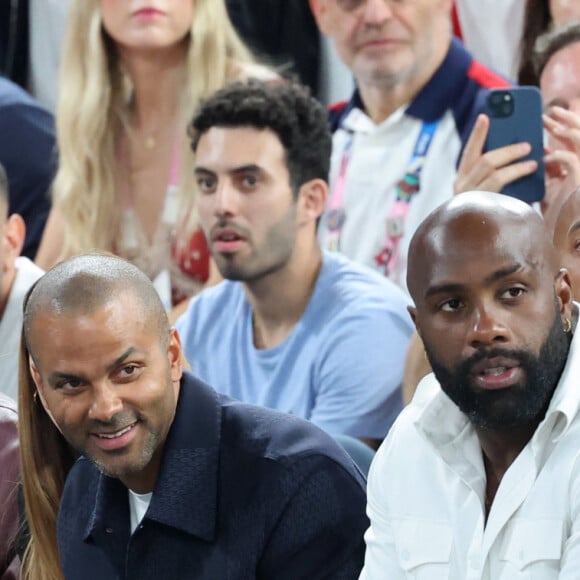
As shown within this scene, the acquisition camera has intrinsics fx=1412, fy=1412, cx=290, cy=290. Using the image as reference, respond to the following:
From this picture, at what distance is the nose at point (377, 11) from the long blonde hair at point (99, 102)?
0.38 metres

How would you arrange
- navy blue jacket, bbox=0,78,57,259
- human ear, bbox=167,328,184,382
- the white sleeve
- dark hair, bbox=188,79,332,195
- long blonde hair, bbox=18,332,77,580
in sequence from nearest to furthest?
the white sleeve < human ear, bbox=167,328,184,382 < long blonde hair, bbox=18,332,77,580 < dark hair, bbox=188,79,332,195 < navy blue jacket, bbox=0,78,57,259

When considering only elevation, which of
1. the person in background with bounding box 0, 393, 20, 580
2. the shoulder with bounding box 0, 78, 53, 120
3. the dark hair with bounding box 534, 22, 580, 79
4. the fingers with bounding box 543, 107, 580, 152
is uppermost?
the dark hair with bounding box 534, 22, 580, 79

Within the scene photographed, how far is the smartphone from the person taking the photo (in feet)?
8.40

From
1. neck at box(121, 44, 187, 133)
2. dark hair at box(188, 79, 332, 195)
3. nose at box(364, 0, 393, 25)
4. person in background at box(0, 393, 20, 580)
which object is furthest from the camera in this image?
neck at box(121, 44, 187, 133)

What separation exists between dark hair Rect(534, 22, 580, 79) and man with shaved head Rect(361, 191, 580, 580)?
1.27m

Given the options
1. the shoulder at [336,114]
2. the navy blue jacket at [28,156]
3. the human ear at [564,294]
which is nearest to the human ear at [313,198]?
the shoulder at [336,114]

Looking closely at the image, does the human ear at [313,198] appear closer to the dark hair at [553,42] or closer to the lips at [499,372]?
the dark hair at [553,42]

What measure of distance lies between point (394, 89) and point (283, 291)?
580 millimetres

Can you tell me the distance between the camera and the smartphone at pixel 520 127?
8.40 ft

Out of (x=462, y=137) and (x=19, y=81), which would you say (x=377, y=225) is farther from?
(x=19, y=81)

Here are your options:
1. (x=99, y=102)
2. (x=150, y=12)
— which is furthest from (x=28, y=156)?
(x=150, y=12)

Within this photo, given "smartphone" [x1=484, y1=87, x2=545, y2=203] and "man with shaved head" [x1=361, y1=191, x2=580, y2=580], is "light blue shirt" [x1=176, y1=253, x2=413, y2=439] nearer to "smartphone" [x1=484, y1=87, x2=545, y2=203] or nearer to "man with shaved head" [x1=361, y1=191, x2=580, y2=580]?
"smartphone" [x1=484, y1=87, x2=545, y2=203]

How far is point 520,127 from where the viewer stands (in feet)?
8.55

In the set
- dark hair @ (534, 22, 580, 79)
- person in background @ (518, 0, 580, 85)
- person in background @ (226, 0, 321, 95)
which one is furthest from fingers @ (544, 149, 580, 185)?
person in background @ (226, 0, 321, 95)
